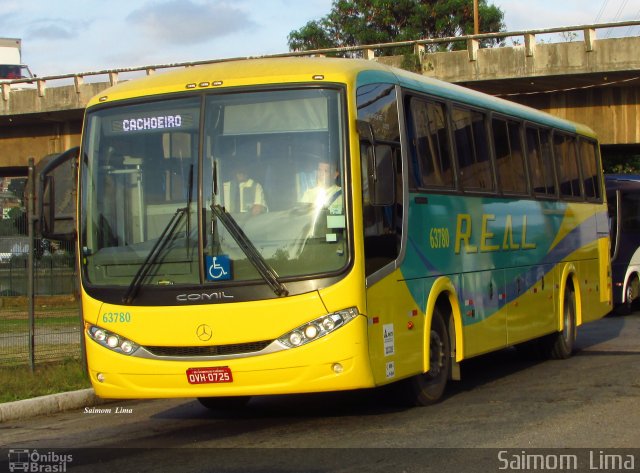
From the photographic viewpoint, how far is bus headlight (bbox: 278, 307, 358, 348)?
9.21 metres

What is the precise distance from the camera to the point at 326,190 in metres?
9.42

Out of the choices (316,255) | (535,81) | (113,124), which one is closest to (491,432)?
(316,255)

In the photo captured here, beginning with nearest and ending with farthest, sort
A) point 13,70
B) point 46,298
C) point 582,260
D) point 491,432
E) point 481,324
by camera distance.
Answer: point 491,432, point 481,324, point 582,260, point 46,298, point 13,70

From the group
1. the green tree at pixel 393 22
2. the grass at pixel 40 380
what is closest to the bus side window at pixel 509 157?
the grass at pixel 40 380

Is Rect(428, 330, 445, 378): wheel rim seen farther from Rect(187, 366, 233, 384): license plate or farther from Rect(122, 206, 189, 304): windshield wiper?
Rect(122, 206, 189, 304): windshield wiper

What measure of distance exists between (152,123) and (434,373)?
3.76 meters

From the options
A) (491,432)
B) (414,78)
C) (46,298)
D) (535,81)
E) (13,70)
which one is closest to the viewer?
(491,432)

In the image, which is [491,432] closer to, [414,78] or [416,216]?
[416,216]

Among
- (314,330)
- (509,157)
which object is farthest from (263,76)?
(509,157)

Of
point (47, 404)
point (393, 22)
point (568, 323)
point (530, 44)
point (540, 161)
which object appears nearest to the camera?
point (47, 404)

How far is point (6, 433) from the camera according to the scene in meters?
10.7

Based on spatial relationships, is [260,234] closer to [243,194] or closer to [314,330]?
[243,194]

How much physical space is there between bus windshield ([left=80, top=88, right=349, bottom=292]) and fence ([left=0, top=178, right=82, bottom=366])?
6.22 metres

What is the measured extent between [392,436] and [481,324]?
3477 millimetres
